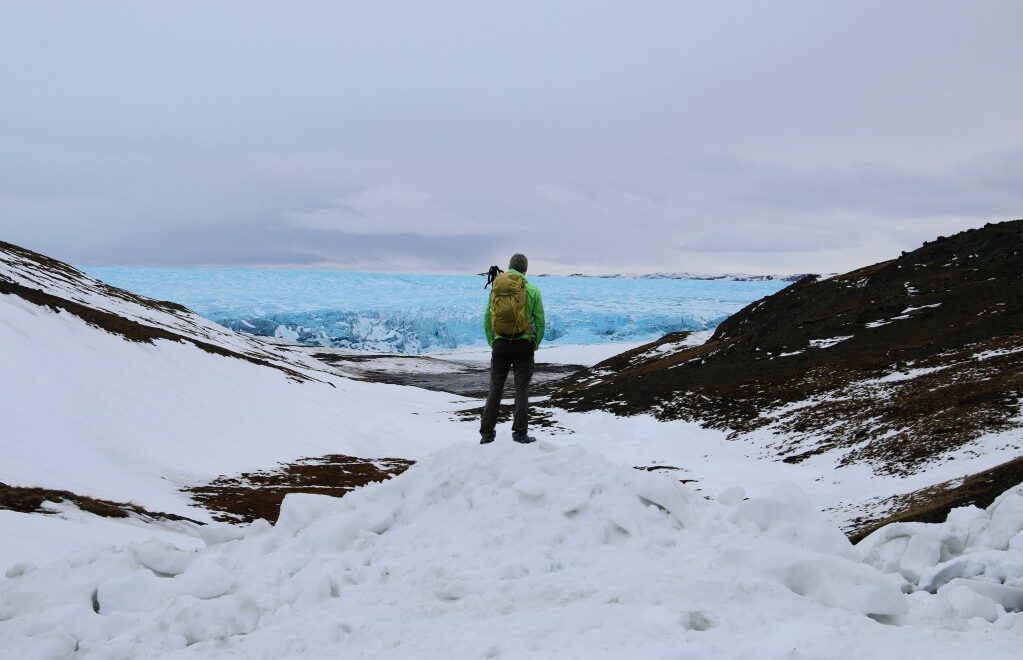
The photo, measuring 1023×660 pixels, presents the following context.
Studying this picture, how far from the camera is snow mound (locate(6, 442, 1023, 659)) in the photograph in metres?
5.78

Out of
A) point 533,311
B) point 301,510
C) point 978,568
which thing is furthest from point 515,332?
point 978,568

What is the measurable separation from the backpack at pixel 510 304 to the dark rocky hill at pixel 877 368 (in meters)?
12.2

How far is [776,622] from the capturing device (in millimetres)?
5797

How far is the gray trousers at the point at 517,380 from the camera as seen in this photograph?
41.8 feet

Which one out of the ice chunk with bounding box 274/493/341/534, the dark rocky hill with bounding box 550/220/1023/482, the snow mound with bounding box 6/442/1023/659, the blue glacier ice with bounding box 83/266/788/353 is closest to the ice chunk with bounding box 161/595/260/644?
the snow mound with bounding box 6/442/1023/659

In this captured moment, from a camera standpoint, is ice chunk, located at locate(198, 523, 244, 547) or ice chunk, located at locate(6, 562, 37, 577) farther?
ice chunk, located at locate(198, 523, 244, 547)

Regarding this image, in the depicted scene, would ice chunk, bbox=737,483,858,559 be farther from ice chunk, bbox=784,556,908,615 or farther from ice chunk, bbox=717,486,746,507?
ice chunk, bbox=784,556,908,615

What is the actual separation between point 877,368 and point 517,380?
1038 inches

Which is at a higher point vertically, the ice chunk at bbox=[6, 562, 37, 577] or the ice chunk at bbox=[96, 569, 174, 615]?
the ice chunk at bbox=[96, 569, 174, 615]

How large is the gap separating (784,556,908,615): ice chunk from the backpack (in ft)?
22.1

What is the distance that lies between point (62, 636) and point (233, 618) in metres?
1.42

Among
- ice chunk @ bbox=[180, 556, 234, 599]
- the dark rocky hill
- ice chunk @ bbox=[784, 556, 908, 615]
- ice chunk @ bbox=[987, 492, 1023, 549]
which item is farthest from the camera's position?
the dark rocky hill

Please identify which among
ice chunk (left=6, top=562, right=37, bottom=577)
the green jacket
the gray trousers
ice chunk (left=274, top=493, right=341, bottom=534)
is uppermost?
the green jacket

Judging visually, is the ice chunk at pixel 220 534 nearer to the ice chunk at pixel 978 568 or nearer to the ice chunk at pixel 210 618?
the ice chunk at pixel 210 618
